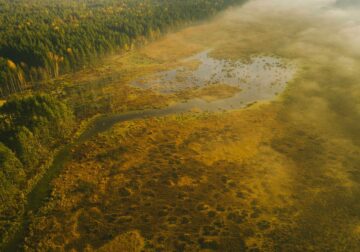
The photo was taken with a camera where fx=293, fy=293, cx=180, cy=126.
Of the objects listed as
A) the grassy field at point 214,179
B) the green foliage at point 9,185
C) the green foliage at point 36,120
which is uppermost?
the green foliage at point 36,120

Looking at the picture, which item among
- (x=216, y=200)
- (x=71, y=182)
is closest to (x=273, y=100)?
(x=216, y=200)

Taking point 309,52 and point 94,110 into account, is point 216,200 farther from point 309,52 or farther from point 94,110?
point 309,52

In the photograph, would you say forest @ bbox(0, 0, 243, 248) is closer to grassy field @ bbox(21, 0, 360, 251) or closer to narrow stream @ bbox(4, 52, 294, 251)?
narrow stream @ bbox(4, 52, 294, 251)

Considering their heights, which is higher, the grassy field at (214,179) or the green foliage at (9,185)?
the green foliage at (9,185)

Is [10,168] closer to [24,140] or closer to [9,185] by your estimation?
[9,185]

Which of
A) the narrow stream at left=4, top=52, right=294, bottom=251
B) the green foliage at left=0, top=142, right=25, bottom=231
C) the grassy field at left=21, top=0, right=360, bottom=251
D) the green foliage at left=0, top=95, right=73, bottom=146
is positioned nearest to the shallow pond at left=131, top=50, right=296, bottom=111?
the narrow stream at left=4, top=52, right=294, bottom=251

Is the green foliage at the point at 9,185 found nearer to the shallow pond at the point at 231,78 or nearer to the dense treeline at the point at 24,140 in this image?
the dense treeline at the point at 24,140

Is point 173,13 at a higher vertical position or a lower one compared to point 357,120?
higher

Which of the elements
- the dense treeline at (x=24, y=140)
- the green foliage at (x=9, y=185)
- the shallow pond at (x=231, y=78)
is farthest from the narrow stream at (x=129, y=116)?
the dense treeline at (x=24, y=140)
